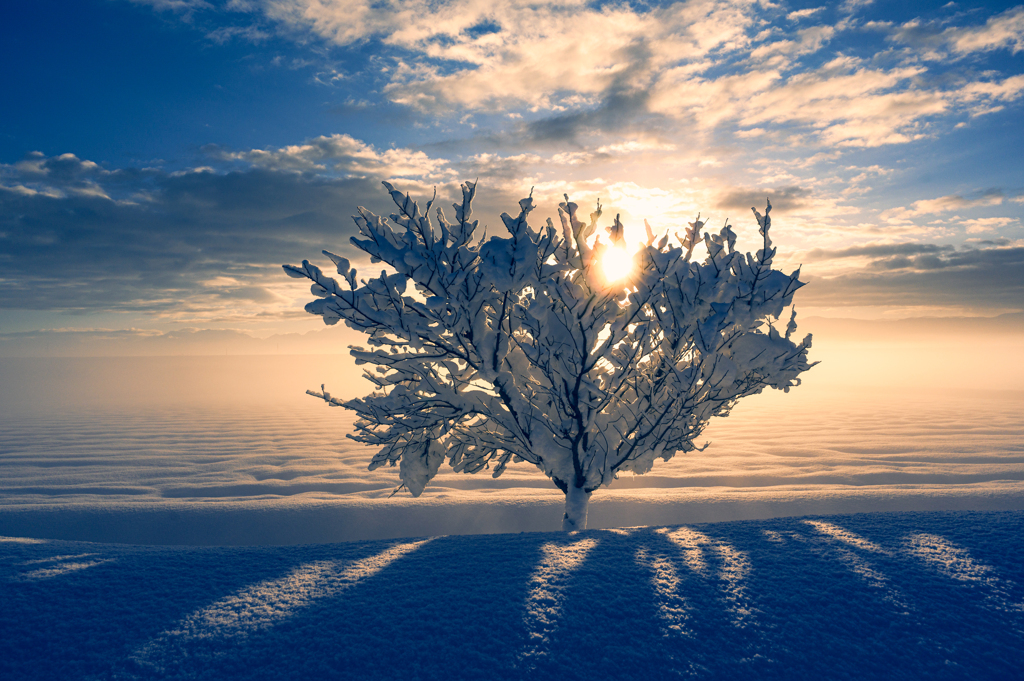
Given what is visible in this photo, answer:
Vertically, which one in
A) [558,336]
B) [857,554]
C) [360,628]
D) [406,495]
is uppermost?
Answer: [558,336]

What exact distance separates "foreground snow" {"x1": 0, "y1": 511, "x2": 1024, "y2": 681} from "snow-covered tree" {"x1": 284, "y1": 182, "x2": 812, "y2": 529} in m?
0.86

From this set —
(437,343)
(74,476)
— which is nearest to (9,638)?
(437,343)

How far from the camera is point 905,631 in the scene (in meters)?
2.15

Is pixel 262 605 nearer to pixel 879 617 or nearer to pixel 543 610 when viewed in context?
pixel 543 610

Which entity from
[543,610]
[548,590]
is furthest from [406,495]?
[543,610]

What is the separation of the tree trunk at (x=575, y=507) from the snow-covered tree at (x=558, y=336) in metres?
0.01

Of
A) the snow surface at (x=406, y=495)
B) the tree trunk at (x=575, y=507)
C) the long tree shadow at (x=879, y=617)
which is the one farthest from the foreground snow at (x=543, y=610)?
the snow surface at (x=406, y=495)

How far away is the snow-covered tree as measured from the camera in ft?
9.66

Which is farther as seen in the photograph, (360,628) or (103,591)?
(103,591)

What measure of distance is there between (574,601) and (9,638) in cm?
261

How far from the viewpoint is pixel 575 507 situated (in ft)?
13.1

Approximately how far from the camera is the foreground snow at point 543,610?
1.97 m

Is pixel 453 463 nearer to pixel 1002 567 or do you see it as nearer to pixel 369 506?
pixel 369 506

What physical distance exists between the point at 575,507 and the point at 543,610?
174 cm
